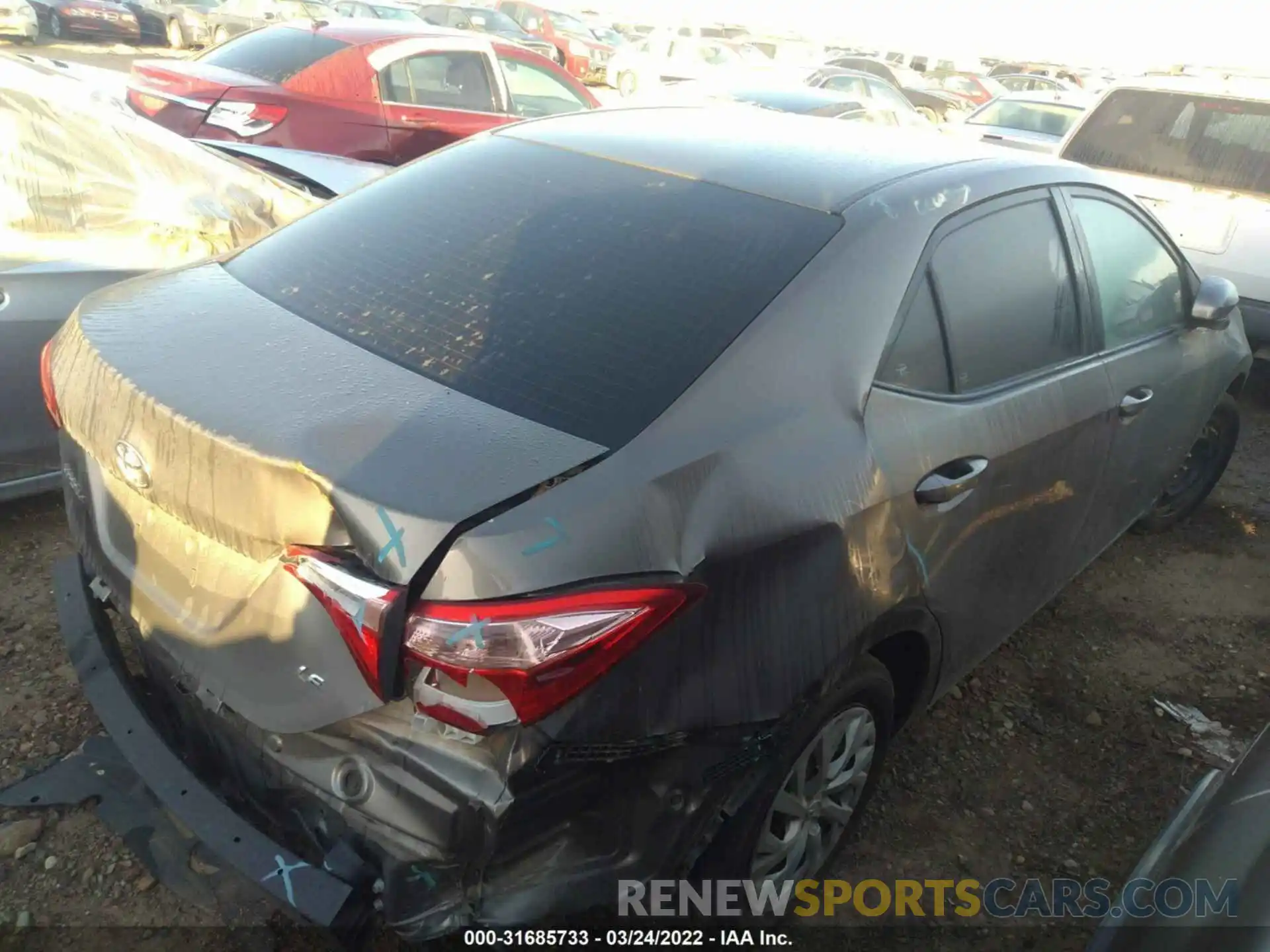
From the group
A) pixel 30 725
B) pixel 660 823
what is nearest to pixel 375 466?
pixel 660 823

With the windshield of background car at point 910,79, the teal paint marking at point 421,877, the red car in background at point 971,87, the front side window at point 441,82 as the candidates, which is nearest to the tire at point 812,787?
the teal paint marking at point 421,877

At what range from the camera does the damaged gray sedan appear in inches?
61.9

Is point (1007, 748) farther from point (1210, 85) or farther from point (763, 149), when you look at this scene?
point (1210, 85)

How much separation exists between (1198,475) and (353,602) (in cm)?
427

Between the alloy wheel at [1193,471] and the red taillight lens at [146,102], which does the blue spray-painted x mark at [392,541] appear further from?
the red taillight lens at [146,102]

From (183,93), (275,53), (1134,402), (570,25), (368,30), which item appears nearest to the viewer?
(1134,402)

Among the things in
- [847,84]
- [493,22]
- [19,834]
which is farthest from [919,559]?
[493,22]

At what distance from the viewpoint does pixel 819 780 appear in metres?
2.23

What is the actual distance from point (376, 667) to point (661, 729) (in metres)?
0.51

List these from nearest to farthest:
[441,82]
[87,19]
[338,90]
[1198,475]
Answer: [1198,475]
[338,90]
[441,82]
[87,19]

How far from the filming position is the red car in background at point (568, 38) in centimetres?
1780

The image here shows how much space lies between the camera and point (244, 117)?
587 cm

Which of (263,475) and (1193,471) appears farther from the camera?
(1193,471)

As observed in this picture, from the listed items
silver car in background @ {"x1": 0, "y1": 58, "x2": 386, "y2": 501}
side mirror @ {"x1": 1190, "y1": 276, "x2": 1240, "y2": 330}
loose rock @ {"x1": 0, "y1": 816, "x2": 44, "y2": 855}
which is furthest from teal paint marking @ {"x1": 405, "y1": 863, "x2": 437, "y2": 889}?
side mirror @ {"x1": 1190, "y1": 276, "x2": 1240, "y2": 330}
